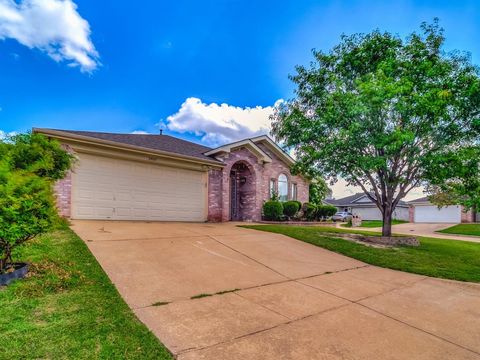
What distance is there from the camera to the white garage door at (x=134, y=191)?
10.3 meters

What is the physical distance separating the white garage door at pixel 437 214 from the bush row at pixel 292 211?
1938 cm

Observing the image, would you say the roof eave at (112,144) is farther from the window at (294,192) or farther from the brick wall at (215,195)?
the window at (294,192)

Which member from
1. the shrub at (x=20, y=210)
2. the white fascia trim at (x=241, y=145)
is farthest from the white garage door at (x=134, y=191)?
the shrub at (x=20, y=210)

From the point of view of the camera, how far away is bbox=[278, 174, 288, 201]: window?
56.2 ft

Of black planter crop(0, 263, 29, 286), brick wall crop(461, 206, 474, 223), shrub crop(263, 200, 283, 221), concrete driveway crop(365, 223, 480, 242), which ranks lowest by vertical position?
concrete driveway crop(365, 223, 480, 242)

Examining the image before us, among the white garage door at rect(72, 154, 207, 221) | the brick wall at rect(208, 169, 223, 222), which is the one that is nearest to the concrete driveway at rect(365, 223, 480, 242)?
the brick wall at rect(208, 169, 223, 222)

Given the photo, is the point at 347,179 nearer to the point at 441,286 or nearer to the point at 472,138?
the point at 472,138

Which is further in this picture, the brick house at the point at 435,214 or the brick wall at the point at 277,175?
the brick house at the point at 435,214

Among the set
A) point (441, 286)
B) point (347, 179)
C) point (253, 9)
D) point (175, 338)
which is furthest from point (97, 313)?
point (253, 9)

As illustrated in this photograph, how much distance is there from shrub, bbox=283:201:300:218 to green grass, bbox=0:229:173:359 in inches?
485

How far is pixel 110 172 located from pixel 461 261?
11.7 metres

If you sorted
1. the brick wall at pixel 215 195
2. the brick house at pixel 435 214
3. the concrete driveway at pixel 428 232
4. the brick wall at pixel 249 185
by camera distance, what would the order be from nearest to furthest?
the brick wall at pixel 215 195 → the brick wall at pixel 249 185 → the concrete driveway at pixel 428 232 → the brick house at pixel 435 214

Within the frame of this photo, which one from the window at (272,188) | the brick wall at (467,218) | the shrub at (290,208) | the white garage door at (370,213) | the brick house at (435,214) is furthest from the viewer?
the white garage door at (370,213)

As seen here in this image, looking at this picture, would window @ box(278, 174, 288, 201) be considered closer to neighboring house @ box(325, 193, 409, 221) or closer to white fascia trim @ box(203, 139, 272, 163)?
white fascia trim @ box(203, 139, 272, 163)
